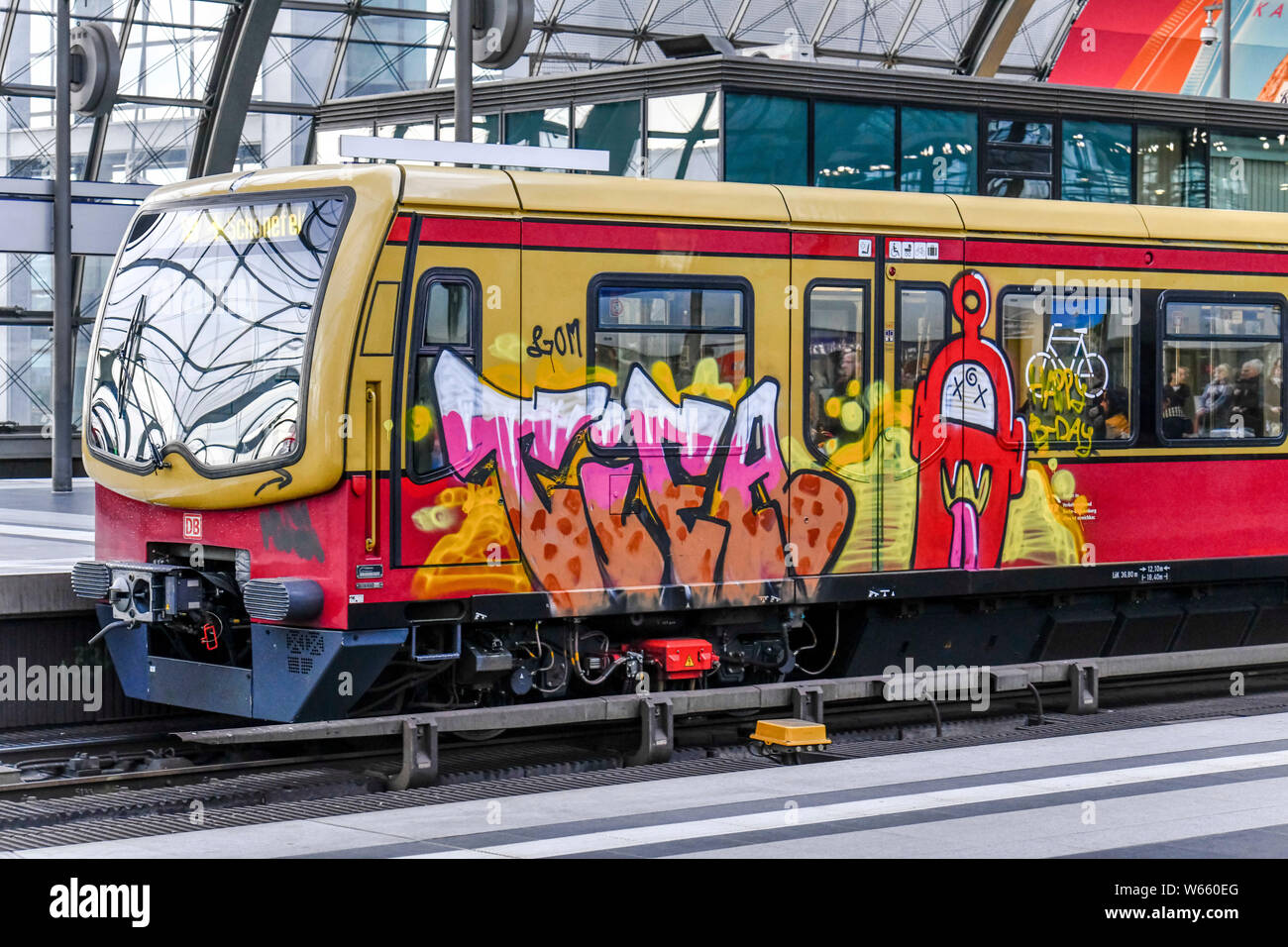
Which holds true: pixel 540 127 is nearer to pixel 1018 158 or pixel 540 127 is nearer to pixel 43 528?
pixel 1018 158

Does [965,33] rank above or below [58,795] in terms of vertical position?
above

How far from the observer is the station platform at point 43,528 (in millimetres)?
14680

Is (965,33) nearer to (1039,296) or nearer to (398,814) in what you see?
(1039,296)

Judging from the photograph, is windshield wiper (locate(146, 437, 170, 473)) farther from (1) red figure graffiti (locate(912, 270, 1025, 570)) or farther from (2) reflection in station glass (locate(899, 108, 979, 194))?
(2) reflection in station glass (locate(899, 108, 979, 194))

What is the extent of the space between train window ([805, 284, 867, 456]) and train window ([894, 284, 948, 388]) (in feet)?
1.03

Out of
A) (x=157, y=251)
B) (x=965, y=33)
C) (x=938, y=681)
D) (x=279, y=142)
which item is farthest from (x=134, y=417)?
(x=965, y=33)

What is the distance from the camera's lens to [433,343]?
10.5 m

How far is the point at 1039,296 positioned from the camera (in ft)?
42.5

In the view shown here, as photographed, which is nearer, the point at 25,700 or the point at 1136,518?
the point at 25,700

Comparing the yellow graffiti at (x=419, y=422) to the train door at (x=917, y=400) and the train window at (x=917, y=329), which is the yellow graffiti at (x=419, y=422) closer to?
the train door at (x=917, y=400)

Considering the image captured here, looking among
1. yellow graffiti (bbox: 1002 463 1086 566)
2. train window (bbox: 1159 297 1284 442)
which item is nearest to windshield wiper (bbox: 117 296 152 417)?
yellow graffiti (bbox: 1002 463 1086 566)

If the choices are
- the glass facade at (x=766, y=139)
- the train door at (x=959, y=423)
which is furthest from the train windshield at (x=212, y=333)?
the glass facade at (x=766, y=139)

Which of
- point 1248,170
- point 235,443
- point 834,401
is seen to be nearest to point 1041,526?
point 834,401

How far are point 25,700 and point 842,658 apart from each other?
530cm
